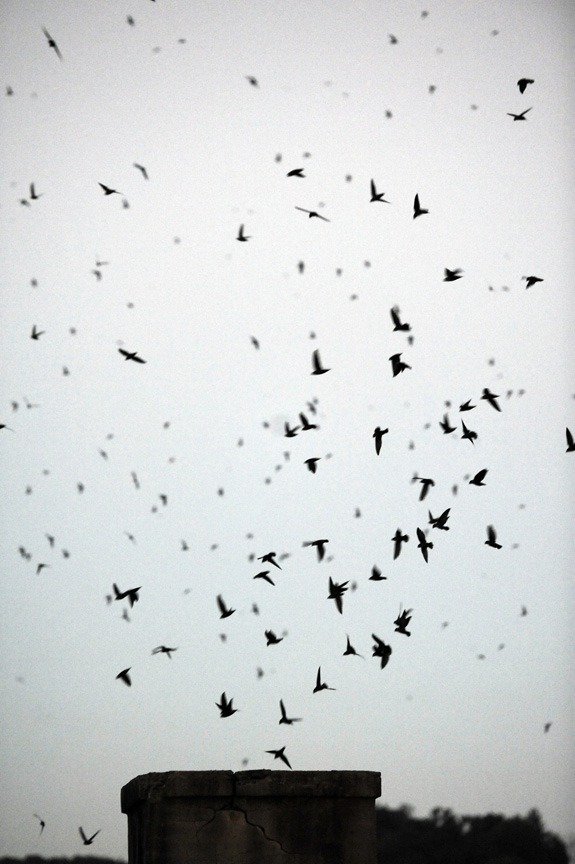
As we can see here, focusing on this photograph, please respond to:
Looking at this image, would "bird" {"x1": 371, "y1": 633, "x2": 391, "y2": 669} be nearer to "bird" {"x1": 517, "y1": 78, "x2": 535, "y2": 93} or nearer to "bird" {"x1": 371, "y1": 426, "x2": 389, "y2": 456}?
"bird" {"x1": 371, "y1": 426, "x2": 389, "y2": 456}

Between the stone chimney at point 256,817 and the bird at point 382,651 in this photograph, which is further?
the bird at point 382,651

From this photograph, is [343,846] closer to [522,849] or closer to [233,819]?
[233,819]

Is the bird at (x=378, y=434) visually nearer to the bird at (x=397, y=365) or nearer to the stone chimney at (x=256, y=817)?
the bird at (x=397, y=365)

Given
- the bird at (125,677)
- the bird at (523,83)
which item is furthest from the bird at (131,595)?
the bird at (523,83)

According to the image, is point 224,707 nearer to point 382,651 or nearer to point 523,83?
point 382,651

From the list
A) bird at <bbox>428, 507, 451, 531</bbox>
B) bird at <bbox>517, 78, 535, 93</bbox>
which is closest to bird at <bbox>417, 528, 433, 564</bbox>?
bird at <bbox>428, 507, 451, 531</bbox>

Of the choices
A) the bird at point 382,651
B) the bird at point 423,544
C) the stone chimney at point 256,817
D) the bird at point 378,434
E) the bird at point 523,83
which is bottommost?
the stone chimney at point 256,817

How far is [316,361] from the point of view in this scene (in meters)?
11.8

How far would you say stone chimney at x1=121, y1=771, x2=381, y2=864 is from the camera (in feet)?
26.7

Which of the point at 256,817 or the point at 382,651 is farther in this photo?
the point at 382,651

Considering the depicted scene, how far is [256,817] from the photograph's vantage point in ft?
27.1

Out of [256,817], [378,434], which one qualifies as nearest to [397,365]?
[378,434]

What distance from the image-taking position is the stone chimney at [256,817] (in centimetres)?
813

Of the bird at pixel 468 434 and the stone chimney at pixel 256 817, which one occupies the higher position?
the bird at pixel 468 434
